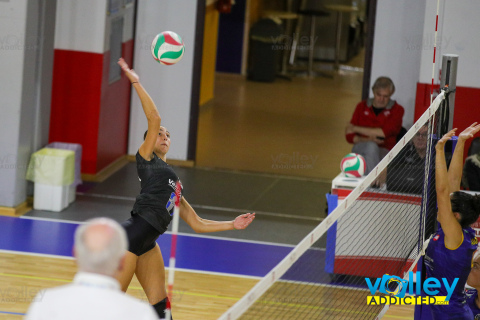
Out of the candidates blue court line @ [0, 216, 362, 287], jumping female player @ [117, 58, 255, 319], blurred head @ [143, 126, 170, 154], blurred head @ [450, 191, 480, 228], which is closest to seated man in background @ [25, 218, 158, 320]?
jumping female player @ [117, 58, 255, 319]

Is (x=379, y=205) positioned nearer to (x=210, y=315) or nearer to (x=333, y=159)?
(x=210, y=315)

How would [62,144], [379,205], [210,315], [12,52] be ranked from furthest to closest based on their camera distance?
[62,144] → [12,52] → [379,205] → [210,315]

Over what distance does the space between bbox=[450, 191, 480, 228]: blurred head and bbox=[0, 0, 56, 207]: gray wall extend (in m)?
5.69

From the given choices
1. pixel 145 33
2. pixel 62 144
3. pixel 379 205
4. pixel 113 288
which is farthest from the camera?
pixel 145 33

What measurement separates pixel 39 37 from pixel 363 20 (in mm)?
14810

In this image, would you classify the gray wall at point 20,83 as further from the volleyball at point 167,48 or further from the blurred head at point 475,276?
the blurred head at point 475,276

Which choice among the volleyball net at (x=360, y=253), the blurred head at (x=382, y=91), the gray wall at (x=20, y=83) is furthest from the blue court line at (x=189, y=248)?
the blurred head at (x=382, y=91)

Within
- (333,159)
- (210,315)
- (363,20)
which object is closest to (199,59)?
(333,159)

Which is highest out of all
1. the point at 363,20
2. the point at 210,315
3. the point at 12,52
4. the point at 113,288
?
the point at 363,20

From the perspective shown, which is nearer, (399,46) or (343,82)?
(399,46)

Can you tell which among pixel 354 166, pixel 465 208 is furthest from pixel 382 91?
pixel 465 208

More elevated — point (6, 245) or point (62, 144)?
point (62, 144)

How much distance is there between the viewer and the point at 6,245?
865 cm

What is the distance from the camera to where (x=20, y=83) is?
30.8 feet
